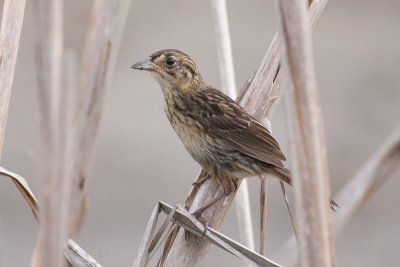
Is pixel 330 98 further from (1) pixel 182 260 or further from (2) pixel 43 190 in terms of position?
(2) pixel 43 190

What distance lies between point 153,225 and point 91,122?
770 millimetres

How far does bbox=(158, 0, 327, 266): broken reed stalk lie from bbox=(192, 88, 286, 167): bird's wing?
116 mm

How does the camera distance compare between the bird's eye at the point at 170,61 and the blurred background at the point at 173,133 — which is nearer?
the bird's eye at the point at 170,61

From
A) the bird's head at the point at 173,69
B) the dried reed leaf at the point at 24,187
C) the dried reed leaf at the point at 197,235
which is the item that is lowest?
the dried reed leaf at the point at 24,187

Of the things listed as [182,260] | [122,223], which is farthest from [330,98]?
[182,260]

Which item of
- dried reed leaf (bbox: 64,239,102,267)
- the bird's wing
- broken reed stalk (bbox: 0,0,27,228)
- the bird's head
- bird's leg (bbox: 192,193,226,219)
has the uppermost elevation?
the bird's head

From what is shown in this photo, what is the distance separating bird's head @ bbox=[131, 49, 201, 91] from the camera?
5.14 meters

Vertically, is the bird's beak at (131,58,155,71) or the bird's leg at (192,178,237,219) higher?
the bird's beak at (131,58,155,71)

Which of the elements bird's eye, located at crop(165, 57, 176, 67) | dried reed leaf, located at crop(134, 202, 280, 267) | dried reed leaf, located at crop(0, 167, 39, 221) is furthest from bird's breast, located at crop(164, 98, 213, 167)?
dried reed leaf, located at crop(0, 167, 39, 221)

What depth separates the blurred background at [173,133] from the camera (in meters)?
8.57

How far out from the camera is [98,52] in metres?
3.14

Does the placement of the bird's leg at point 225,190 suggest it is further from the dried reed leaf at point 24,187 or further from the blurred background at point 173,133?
the blurred background at point 173,133

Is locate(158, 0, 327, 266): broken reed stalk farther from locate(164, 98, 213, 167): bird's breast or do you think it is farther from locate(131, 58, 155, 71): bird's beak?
locate(131, 58, 155, 71): bird's beak

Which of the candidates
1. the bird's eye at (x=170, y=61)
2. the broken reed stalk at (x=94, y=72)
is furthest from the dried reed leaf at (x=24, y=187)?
the bird's eye at (x=170, y=61)
